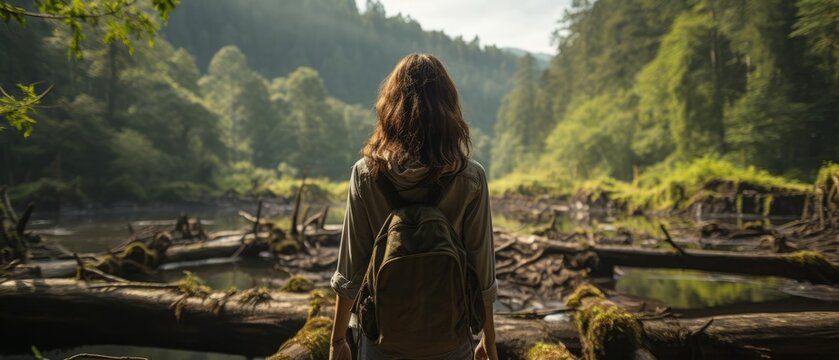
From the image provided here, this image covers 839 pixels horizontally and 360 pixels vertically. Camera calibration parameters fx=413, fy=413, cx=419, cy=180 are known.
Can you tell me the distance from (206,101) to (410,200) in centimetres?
6189

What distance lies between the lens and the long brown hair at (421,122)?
188cm

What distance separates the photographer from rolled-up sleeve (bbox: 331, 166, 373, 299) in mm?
2027

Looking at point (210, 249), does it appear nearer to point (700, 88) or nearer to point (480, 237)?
point (480, 237)

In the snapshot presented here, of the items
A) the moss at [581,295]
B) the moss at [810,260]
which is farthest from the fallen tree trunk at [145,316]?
the moss at [810,260]

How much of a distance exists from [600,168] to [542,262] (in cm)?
4028

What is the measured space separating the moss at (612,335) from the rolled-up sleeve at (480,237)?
1.90 m

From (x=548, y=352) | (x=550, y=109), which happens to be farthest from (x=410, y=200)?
(x=550, y=109)

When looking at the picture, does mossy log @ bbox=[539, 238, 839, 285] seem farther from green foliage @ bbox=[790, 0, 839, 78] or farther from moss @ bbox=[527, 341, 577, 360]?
green foliage @ bbox=[790, 0, 839, 78]

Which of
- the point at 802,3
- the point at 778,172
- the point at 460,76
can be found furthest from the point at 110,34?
the point at 460,76

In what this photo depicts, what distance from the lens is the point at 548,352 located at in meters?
3.18

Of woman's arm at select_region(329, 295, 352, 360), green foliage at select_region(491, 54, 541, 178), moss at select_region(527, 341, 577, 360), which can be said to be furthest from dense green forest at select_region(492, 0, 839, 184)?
woman's arm at select_region(329, 295, 352, 360)

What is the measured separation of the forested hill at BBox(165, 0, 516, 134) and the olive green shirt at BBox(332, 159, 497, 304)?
127m

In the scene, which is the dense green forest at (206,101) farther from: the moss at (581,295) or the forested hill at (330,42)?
the moss at (581,295)

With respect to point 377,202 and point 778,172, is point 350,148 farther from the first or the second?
point 377,202
